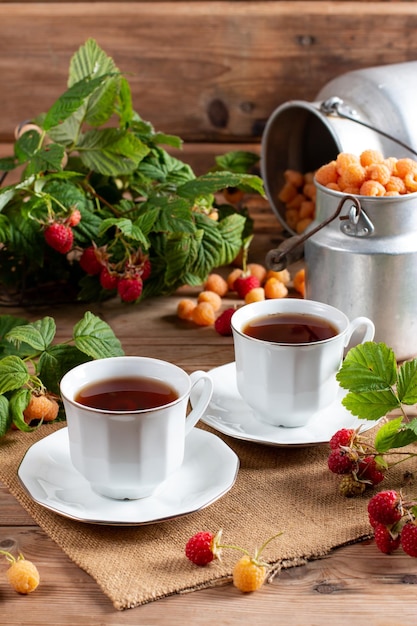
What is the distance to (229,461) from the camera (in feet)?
3.17

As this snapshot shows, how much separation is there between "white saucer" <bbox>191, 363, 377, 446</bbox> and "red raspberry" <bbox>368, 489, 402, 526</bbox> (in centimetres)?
16

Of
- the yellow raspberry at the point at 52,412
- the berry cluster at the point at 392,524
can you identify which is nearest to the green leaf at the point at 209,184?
the yellow raspberry at the point at 52,412

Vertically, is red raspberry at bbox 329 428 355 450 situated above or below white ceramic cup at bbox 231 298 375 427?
below

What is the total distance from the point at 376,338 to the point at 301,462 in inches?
12.1

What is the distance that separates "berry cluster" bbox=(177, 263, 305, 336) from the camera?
56.6 inches

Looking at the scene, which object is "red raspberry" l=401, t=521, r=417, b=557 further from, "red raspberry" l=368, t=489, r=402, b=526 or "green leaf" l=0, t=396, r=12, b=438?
"green leaf" l=0, t=396, r=12, b=438

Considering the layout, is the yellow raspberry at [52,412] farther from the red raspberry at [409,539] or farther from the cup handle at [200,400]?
the red raspberry at [409,539]

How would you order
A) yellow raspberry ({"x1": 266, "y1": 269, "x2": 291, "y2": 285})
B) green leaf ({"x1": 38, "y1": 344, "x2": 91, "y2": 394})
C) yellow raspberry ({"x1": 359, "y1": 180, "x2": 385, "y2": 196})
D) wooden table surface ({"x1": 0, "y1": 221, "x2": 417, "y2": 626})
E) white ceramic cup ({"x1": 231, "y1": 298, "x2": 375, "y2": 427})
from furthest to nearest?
yellow raspberry ({"x1": 266, "y1": 269, "x2": 291, "y2": 285})
yellow raspberry ({"x1": 359, "y1": 180, "x2": 385, "y2": 196})
green leaf ({"x1": 38, "y1": 344, "x2": 91, "y2": 394})
white ceramic cup ({"x1": 231, "y1": 298, "x2": 375, "y2": 427})
wooden table surface ({"x1": 0, "y1": 221, "x2": 417, "y2": 626})

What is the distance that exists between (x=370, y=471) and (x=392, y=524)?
0.38 ft

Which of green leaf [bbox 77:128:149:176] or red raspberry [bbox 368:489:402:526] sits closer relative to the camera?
red raspberry [bbox 368:489:402:526]

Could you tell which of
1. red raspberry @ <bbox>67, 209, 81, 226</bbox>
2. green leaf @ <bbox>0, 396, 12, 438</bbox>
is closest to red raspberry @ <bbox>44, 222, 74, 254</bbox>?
red raspberry @ <bbox>67, 209, 81, 226</bbox>

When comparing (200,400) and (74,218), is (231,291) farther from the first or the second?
(200,400)

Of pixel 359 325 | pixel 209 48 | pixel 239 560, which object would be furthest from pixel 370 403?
pixel 209 48

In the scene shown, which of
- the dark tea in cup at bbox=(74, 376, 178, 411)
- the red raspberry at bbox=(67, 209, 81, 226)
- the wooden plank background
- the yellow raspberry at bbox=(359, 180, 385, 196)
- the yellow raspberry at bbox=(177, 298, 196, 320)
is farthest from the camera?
the wooden plank background
